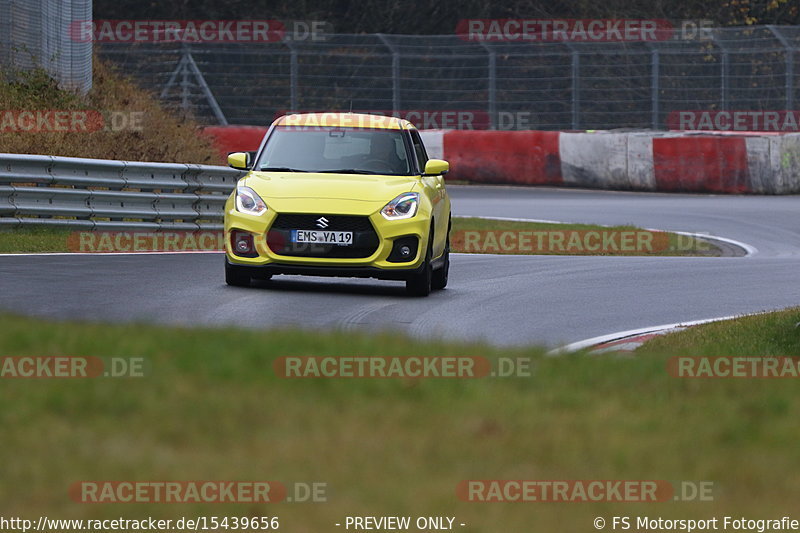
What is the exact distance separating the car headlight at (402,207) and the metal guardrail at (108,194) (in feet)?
18.6

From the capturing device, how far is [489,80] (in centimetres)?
3400

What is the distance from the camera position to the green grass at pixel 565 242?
19.8 meters

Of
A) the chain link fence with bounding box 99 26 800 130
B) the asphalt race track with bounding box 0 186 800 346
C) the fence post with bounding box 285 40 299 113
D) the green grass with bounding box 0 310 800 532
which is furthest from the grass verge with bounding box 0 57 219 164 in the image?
the green grass with bounding box 0 310 800 532

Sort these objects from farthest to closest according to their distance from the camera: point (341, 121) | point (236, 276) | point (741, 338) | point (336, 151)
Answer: point (341, 121) < point (336, 151) < point (236, 276) < point (741, 338)

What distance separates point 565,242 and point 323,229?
28.0 ft

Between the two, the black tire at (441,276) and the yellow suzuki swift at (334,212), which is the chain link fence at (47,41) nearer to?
the yellow suzuki swift at (334,212)

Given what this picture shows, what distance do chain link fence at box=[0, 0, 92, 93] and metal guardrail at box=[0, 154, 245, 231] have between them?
3.74m

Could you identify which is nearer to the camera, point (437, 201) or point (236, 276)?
point (236, 276)

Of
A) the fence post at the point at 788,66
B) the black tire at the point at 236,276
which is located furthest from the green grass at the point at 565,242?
the fence post at the point at 788,66

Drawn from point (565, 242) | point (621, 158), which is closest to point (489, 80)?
point (621, 158)

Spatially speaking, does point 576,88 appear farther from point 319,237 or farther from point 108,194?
point 319,237

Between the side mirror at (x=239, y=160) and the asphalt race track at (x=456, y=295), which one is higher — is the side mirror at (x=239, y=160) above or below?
above

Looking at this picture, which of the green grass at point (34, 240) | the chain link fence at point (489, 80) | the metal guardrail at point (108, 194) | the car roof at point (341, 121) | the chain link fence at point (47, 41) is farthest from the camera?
the chain link fence at point (489, 80)

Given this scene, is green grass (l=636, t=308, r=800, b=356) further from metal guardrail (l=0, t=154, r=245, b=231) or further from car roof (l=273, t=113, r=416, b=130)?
metal guardrail (l=0, t=154, r=245, b=231)
